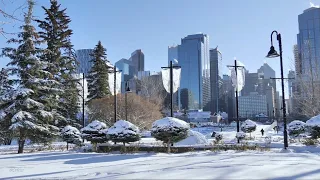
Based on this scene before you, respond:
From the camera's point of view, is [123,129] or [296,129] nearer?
[123,129]

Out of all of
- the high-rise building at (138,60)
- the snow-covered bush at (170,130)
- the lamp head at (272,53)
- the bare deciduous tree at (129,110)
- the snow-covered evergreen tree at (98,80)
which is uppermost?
the high-rise building at (138,60)

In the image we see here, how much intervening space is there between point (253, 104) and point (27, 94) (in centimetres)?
15319

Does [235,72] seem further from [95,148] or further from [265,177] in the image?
[265,177]

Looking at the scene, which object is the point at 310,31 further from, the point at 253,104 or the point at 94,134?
the point at 253,104

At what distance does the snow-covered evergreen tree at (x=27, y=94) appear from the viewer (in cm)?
1850

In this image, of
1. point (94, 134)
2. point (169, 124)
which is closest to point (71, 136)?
point (94, 134)

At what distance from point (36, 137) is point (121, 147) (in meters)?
6.56

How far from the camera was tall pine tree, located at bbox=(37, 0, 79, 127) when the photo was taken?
32.9m

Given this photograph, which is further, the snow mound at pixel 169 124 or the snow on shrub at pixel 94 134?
the snow on shrub at pixel 94 134

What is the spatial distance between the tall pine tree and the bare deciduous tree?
459cm

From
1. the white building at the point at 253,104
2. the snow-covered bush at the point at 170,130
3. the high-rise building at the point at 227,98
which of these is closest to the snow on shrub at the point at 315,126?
the snow-covered bush at the point at 170,130

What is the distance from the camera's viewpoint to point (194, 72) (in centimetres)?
13575

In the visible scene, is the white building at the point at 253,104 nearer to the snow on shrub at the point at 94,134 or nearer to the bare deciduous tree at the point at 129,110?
the bare deciduous tree at the point at 129,110

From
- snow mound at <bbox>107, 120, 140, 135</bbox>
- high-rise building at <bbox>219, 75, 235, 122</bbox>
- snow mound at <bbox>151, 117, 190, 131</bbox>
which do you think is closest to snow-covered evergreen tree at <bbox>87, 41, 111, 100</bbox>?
snow mound at <bbox>107, 120, 140, 135</bbox>
